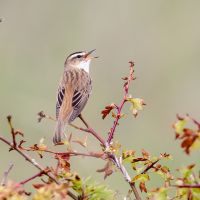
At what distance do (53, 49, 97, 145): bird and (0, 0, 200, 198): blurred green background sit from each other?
217cm

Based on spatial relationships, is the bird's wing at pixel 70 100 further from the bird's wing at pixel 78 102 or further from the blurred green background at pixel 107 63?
the blurred green background at pixel 107 63

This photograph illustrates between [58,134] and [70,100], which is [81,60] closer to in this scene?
[70,100]

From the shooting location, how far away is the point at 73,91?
5.91 metres

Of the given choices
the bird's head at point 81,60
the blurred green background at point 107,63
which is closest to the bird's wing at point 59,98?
the bird's head at point 81,60

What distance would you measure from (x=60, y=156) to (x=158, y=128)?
8194 mm

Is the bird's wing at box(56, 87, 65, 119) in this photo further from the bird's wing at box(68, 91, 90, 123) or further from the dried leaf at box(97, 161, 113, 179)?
the dried leaf at box(97, 161, 113, 179)

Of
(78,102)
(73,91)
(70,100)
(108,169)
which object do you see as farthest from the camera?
(73,91)

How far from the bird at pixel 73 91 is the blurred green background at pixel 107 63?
7.11 feet

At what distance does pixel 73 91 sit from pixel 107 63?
7322 mm

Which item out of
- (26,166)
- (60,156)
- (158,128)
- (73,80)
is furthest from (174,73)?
(60,156)

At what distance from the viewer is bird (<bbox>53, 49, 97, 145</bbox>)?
17.1 ft

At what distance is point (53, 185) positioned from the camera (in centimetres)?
227

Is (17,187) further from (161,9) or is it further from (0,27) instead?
(161,9)

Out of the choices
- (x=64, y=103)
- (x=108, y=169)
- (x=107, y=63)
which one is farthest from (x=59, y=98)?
(x=107, y=63)
